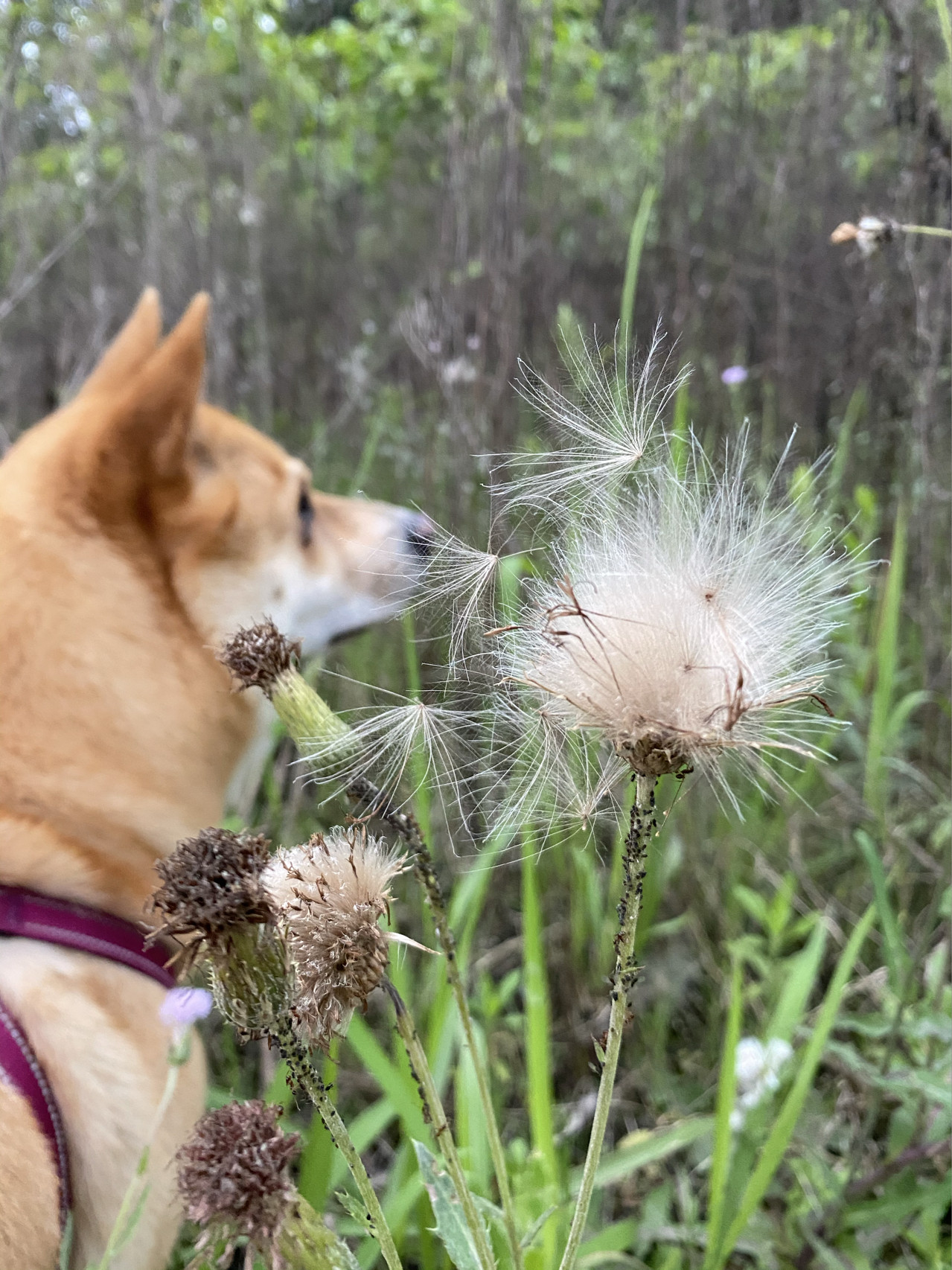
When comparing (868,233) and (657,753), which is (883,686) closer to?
(868,233)

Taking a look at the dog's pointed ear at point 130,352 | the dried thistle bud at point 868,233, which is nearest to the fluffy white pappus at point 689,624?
the dried thistle bud at point 868,233

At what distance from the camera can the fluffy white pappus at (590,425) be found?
0.64 m

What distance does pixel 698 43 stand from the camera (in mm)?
3006

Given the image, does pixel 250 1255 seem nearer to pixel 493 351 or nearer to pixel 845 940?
pixel 845 940

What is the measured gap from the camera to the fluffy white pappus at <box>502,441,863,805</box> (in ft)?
1.61

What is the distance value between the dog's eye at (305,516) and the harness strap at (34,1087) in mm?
1209

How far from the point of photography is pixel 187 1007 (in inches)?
33.0

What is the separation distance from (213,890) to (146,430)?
3.74 feet

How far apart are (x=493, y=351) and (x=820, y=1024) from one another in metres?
2.14

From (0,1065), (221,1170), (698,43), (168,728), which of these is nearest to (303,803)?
(168,728)

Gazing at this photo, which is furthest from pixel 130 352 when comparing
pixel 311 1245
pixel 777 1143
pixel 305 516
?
pixel 777 1143

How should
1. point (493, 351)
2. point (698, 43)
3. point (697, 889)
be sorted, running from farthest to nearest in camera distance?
point (698, 43), point (493, 351), point (697, 889)

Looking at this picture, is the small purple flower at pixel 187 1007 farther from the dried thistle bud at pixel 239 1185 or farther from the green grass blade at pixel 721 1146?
the green grass blade at pixel 721 1146

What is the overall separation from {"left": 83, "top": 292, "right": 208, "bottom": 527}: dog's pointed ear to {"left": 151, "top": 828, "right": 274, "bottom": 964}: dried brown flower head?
1067 mm
